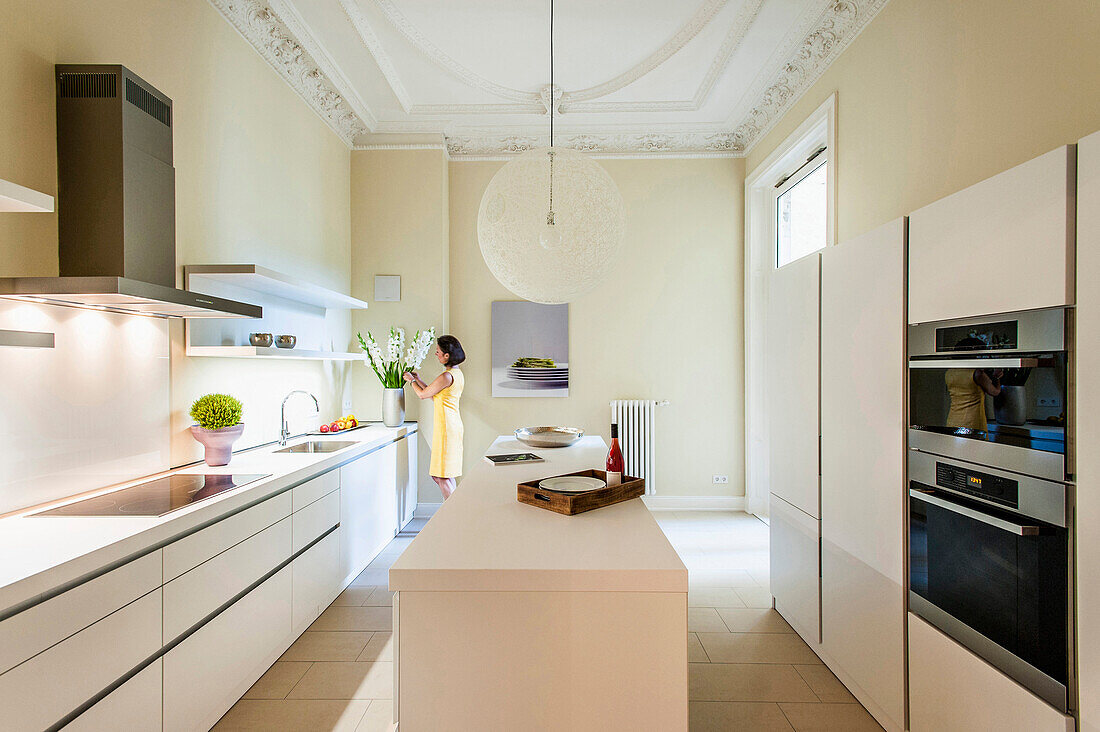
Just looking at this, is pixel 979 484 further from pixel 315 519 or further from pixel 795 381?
pixel 315 519

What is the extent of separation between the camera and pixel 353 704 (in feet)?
7.33

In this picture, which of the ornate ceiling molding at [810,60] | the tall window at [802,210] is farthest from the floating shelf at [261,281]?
the ornate ceiling molding at [810,60]

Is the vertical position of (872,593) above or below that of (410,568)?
below

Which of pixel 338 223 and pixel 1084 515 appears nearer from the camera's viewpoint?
pixel 1084 515

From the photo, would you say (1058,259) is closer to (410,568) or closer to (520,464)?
(410,568)

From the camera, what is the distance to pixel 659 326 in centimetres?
512

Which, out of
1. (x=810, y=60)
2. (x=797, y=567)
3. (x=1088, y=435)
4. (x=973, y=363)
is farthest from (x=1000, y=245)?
(x=810, y=60)

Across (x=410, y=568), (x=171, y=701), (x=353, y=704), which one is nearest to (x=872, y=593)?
(x=410, y=568)

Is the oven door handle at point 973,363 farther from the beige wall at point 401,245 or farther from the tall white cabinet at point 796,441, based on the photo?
the beige wall at point 401,245

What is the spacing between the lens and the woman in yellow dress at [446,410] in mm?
4051

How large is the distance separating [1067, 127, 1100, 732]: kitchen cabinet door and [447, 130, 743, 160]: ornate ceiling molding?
3997mm

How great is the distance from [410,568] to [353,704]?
1.29m

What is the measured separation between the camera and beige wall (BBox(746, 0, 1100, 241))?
1.84 m

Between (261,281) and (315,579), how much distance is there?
159 centimetres
